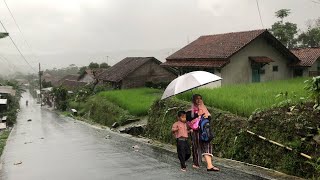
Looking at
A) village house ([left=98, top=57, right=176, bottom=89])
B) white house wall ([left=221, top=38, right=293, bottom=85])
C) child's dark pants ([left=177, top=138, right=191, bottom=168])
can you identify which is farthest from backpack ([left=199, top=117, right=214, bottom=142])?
village house ([left=98, top=57, right=176, bottom=89])

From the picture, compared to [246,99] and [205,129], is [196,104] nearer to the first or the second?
[205,129]

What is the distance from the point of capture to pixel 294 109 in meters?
10.4

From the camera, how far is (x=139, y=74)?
43.8 m

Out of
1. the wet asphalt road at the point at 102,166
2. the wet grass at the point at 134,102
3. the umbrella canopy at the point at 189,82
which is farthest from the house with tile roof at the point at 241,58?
the umbrella canopy at the point at 189,82

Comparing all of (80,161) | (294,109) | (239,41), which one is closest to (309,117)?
(294,109)

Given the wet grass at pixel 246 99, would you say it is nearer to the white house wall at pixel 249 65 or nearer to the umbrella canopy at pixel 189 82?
the umbrella canopy at pixel 189 82

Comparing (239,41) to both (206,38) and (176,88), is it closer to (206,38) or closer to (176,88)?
(206,38)

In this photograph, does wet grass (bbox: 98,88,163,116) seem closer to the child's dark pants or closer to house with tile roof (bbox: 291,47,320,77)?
house with tile roof (bbox: 291,47,320,77)

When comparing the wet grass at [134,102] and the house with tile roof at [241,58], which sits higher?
the house with tile roof at [241,58]

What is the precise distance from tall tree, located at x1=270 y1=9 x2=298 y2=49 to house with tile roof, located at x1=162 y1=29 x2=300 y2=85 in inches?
767

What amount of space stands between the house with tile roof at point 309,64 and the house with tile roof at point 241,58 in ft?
2.98

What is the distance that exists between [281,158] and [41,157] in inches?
393

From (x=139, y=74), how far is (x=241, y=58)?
1806 centimetres

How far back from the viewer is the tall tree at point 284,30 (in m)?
50.1
